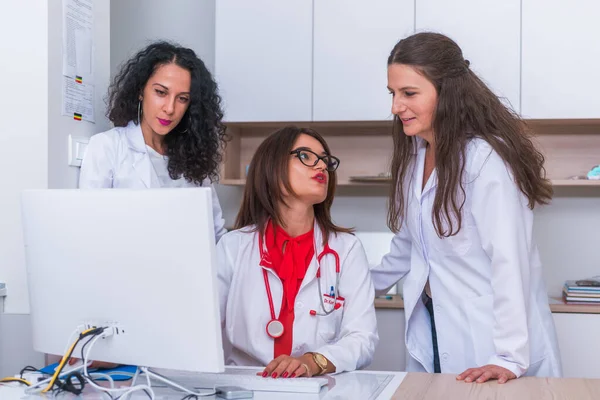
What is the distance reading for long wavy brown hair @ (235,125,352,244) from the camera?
1.99m

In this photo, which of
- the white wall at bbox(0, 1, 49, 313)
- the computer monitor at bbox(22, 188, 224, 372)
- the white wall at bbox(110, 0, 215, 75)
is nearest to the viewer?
the computer monitor at bbox(22, 188, 224, 372)

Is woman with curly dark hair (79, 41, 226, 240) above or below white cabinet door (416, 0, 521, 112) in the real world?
below

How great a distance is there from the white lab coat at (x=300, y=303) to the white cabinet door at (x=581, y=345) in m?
1.38

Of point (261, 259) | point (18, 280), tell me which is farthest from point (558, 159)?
point (18, 280)

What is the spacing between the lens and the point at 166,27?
12.0 ft

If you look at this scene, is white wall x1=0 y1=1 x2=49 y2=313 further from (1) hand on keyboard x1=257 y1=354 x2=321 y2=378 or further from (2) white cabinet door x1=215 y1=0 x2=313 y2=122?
(2) white cabinet door x1=215 y1=0 x2=313 y2=122

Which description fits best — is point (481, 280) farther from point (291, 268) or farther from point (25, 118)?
point (25, 118)

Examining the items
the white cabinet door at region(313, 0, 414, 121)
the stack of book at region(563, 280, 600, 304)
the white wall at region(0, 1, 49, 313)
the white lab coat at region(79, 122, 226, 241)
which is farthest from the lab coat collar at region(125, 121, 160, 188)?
the stack of book at region(563, 280, 600, 304)

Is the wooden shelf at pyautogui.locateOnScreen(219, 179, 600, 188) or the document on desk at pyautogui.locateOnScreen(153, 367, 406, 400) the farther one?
the wooden shelf at pyautogui.locateOnScreen(219, 179, 600, 188)

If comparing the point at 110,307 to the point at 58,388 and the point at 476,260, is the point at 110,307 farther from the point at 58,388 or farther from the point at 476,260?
the point at 476,260

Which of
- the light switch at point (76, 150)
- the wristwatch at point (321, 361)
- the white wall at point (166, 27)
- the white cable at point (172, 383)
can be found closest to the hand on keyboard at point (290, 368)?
the wristwatch at point (321, 361)

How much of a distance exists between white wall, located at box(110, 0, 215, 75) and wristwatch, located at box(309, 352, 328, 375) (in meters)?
2.24

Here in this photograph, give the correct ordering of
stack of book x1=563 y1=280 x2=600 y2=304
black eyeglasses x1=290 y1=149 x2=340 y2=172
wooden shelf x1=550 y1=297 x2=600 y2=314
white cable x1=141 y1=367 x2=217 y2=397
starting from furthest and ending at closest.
Result: stack of book x1=563 y1=280 x2=600 y2=304
wooden shelf x1=550 y1=297 x2=600 y2=314
black eyeglasses x1=290 y1=149 x2=340 y2=172
white cable x1=141 y1=367 x2=217 y2=397

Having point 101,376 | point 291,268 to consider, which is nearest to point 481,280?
point 291,268
